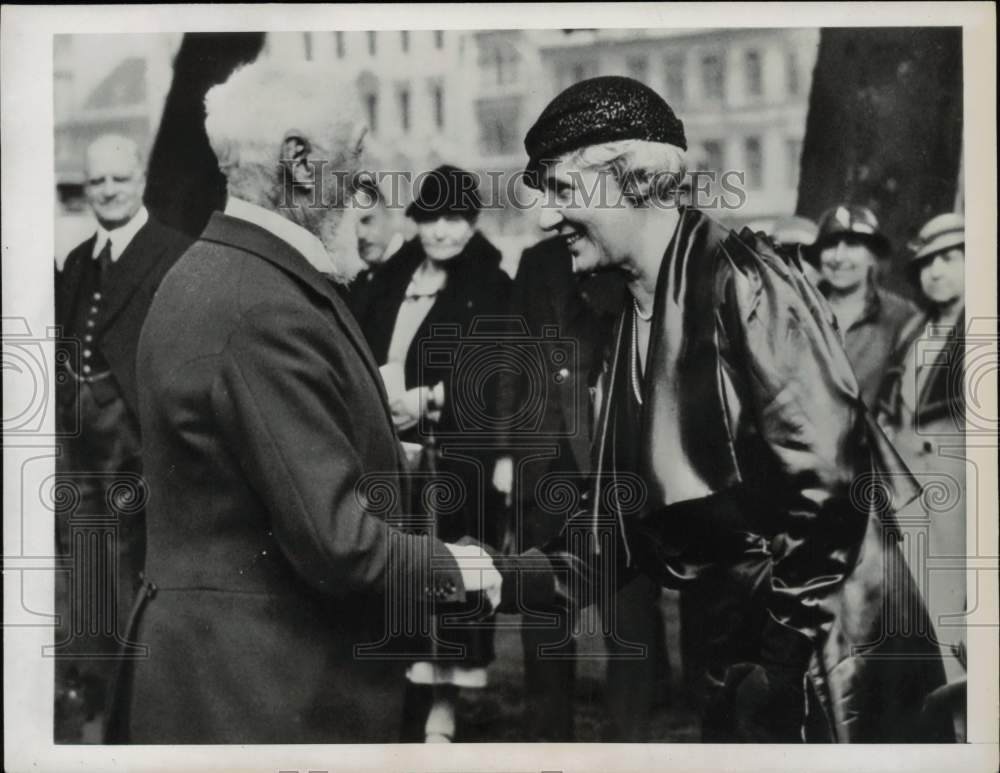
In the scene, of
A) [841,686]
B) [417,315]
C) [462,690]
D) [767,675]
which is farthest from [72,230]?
[841,686]

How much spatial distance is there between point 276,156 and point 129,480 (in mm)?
1054

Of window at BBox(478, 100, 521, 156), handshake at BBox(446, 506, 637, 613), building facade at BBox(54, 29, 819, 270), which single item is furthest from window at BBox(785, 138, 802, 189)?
handshake at BBox(446, 506, 637, 613)

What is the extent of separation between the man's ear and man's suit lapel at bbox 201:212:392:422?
19 centimetres

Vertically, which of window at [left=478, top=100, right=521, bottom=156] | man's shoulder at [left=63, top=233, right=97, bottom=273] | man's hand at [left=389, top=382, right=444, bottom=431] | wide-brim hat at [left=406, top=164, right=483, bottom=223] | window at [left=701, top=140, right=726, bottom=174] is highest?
window at [left=478, top=100, right=521, bottom=156]

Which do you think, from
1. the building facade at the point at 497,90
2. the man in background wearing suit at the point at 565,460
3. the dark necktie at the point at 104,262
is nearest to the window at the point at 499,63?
the building facade at the point at 497,90

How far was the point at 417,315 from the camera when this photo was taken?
122 inches

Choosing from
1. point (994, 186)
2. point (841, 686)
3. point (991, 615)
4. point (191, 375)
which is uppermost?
point (994, 186)

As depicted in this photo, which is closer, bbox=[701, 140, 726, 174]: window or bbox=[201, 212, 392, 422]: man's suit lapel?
bbox=[201, 212, 392, 422]: man's suit lapel

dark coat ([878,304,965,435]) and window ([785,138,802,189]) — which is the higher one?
window ([785,138,802,189])

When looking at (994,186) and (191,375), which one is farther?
(994,186)

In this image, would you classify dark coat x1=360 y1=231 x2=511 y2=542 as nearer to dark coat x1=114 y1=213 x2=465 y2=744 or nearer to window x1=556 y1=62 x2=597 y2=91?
dark coat x1=114 y1=213 x2=465 y2=744

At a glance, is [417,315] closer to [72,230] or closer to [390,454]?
[390,454]

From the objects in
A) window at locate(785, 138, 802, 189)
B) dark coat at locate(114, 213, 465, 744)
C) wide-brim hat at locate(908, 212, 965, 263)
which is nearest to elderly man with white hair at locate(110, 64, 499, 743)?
dark coat at locate(114, 213, 465, 744)

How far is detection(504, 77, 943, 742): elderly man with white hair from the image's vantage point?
306cm
